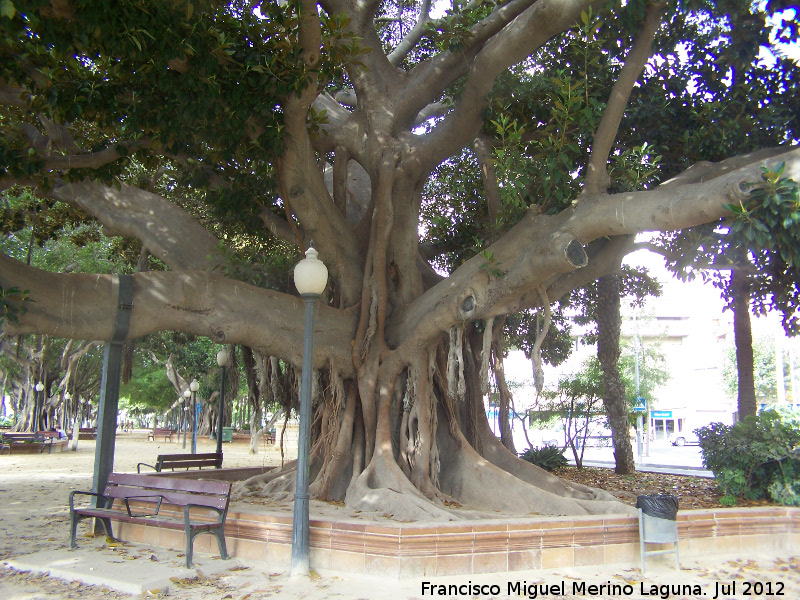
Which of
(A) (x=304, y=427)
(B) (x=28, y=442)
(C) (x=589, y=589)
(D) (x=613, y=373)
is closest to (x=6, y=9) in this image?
(A) (x=304, y=427)

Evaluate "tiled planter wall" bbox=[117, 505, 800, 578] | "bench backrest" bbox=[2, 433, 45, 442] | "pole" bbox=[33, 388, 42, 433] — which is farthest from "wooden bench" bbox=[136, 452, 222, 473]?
"pole" bbox=[33, 388, 42, 433]

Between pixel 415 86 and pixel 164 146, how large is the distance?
362 centimetres

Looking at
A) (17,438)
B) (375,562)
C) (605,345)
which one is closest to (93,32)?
(375,562)

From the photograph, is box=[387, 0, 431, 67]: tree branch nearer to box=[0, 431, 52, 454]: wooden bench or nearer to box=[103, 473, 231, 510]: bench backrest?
box=[103, 473, 231, 510]: bench backrest

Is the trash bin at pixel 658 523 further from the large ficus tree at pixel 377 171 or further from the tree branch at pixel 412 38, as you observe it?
the tree branch at pixel 412 38

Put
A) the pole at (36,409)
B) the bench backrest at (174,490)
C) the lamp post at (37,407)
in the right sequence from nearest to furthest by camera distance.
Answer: the bench backrest at (174,490) → the lamp post at (37,407) → the pole at (36,409)

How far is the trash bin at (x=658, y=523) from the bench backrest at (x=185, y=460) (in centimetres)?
821

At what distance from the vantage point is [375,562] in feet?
18.4

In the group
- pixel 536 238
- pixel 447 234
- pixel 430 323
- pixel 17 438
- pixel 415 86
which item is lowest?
pixel 17 438

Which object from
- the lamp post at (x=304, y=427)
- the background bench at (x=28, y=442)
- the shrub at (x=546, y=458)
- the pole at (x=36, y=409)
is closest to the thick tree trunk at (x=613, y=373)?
the shrub at (x=546, y=458)

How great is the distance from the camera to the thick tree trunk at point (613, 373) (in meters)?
13.1

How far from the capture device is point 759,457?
8180 mm

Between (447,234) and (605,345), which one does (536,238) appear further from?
(605,345)

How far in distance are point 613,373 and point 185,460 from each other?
8.80m
